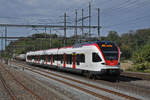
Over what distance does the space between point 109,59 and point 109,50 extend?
Answer: 2.67 ft

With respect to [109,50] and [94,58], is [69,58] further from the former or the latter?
[109,50]

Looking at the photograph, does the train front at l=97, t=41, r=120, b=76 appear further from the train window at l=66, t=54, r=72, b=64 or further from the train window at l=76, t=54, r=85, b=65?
the train window at l=66, t=54, r=72, b=64

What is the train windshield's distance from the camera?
16848mm

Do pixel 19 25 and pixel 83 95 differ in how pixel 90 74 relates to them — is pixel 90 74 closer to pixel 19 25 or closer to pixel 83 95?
pixel 83 95

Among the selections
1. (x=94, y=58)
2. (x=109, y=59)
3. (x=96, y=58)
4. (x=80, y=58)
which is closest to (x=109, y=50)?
(x=109, y=59)

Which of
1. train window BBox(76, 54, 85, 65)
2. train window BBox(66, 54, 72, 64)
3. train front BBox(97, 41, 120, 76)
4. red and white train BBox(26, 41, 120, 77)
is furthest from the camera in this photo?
train window BBox(66, 54, 72, 64)

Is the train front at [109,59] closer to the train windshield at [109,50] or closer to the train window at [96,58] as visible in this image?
the train windshield at [109,50]

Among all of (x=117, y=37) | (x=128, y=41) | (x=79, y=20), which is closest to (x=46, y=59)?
(x=79, y=20)

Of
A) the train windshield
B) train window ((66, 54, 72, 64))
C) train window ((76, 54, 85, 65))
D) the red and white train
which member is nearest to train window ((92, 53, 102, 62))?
the red and white train

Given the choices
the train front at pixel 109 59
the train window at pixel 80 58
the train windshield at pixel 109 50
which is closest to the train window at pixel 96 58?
the train front at pixel 109 59

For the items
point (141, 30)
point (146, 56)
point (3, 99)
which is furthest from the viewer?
point (141, 30)

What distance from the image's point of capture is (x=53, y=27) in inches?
1273

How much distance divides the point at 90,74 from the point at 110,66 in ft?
7.05

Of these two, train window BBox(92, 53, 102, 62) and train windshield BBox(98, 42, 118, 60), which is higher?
train windshield BBox(98, 42, 118, 60)
